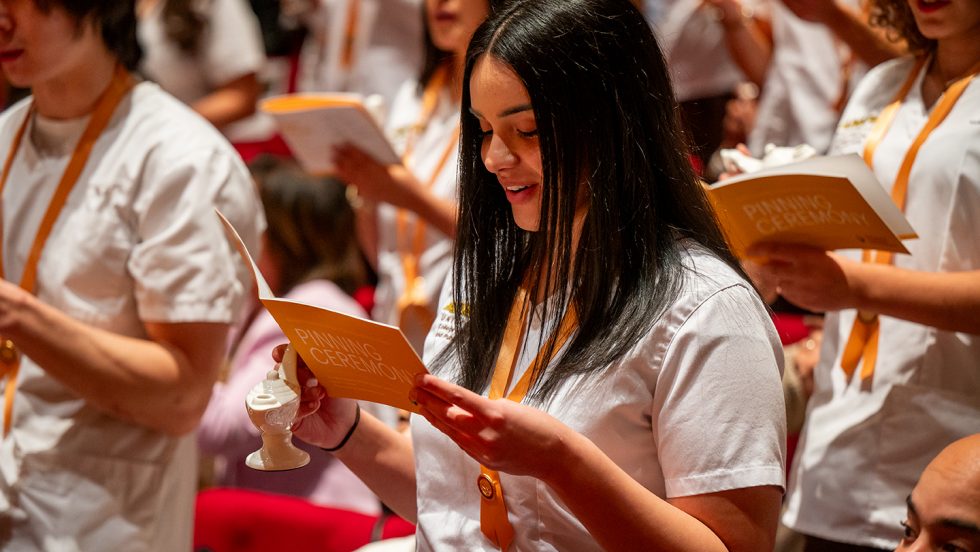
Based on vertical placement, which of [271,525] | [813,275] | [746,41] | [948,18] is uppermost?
[948,18]

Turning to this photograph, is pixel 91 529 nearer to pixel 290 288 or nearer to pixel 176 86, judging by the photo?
pixel 290 288

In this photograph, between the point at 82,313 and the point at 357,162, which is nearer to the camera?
the point at 82,313

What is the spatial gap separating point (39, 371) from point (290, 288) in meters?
1.44

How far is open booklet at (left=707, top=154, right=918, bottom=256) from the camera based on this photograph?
2.03 m

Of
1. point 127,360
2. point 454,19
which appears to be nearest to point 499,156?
point 127,360

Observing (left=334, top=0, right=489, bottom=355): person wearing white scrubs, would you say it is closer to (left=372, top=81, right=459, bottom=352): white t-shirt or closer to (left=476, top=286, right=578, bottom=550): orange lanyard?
(left=372, top=81, right=459, bottom=352): white t-shirt

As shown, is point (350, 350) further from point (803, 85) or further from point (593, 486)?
point (803, 85)

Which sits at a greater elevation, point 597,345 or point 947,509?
point 597,345

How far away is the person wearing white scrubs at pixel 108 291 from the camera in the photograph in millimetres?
2350

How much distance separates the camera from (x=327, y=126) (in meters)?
3.14

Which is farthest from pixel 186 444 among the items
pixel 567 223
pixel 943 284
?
pixel 943 284

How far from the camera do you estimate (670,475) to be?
158cm

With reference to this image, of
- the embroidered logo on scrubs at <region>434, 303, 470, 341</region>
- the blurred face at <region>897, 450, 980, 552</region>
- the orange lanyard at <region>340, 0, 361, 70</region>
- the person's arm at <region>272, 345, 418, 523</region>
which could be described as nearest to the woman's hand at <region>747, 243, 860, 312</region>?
the blurred face at <region>897, 450, 980, 552</region>

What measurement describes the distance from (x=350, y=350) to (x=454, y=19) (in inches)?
74.6
